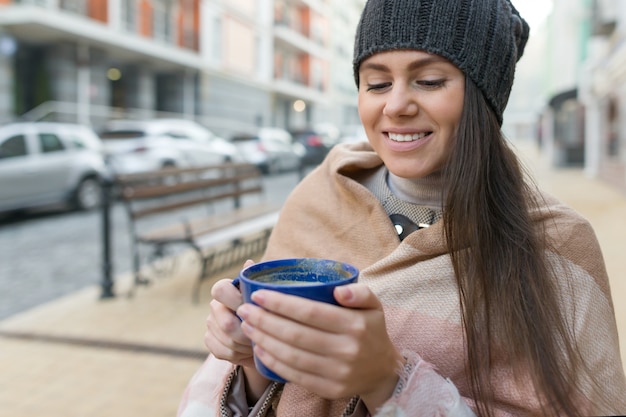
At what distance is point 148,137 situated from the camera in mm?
13250

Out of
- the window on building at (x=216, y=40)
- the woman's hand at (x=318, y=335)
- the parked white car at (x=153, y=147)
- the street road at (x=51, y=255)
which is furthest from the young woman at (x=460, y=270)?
the window on building at (x=216, y=40)

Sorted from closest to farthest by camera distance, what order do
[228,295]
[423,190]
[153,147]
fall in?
[228,295] < [423,190] < [153,147]

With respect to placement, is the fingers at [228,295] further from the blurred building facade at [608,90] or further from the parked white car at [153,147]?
the blurred building facade at [608,90]

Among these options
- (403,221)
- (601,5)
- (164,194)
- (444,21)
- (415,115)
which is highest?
(601,5)

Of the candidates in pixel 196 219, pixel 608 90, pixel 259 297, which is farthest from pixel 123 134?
pixel 259 297

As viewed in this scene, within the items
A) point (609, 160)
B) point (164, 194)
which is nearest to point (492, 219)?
point (164, 194)

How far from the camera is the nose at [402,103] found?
4.36ft

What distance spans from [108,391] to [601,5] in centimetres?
1633

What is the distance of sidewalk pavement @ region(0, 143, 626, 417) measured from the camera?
130 inches

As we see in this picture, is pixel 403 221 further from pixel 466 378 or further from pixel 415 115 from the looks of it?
pixel 466 378

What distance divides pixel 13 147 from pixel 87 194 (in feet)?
5.55

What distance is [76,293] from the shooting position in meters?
Answer: 5.52

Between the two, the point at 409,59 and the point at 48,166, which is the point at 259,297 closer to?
the point at 409,59

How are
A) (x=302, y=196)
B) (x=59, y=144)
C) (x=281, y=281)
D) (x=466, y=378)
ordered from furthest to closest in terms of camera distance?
(x=59, y=144) < (x=302, y=196) < (x=466, y=378) < (x=281, y=281)
